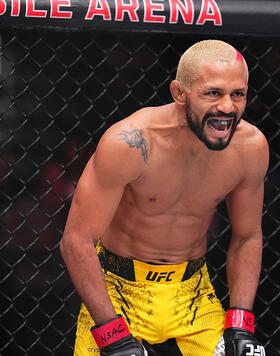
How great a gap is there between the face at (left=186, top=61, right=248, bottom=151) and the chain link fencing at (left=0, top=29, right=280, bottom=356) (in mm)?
1131

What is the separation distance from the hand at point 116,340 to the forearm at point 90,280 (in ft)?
0.09

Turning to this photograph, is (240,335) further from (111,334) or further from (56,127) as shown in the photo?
(56,127)

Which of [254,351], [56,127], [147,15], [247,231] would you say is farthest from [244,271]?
[56,127]

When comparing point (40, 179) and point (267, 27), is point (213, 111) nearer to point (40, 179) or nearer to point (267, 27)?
point (267, 27)

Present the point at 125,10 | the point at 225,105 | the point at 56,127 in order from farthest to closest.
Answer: the point at 56,127 → the point at 125,10 → the point at 225,105

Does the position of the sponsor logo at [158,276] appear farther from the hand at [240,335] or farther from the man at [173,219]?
the hand at [240,335]

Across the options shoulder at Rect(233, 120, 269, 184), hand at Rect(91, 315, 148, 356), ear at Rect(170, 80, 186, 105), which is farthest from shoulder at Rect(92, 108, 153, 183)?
hand at Rect(91, 315, 148, 356)

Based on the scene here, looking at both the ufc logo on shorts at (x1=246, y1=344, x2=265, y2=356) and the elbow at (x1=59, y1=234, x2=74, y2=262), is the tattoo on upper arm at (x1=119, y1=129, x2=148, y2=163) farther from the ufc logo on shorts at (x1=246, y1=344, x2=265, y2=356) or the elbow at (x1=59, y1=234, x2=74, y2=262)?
the ufc logo on shorts at (x1=246, y1=344, x2=265, y2=356)

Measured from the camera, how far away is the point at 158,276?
98.3 inches

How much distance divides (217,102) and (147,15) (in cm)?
65

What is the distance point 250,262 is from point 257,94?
1.15 metres

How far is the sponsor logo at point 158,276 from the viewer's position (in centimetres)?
249

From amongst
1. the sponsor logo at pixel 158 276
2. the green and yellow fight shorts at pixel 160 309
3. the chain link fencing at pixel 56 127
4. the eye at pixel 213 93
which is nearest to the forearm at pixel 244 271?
the green and yellow fight shorts at pixel 160 309

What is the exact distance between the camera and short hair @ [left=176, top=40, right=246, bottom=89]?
2.15 m
